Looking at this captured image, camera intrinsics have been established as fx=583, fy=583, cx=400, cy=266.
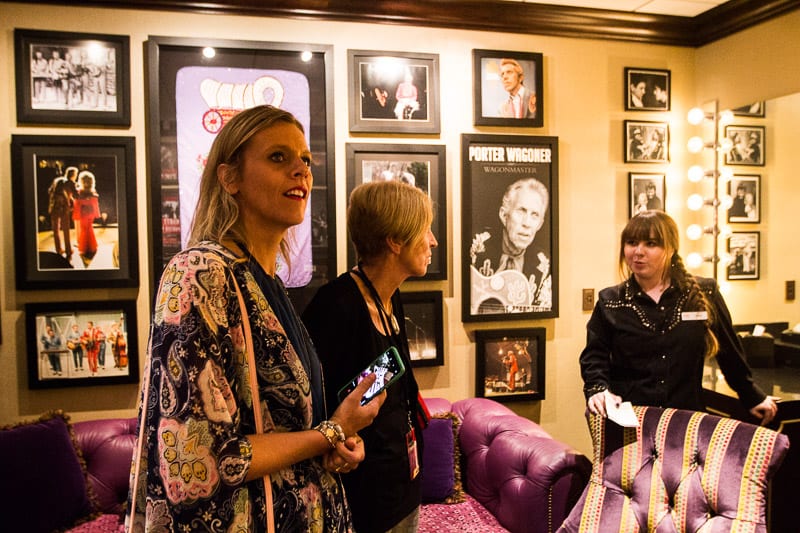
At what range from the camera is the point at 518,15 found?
3.23 meters

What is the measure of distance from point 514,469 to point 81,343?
2.10m

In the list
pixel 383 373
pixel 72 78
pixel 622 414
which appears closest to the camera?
pixel 383 373

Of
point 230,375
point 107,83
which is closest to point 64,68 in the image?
point 107,83

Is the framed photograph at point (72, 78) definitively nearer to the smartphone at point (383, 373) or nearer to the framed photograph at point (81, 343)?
the framed photograph at point (81, 343)

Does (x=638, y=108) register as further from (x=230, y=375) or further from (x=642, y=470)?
(x=230, y=375)

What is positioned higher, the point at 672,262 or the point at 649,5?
the point at 649,5

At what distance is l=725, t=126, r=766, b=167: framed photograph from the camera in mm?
3264

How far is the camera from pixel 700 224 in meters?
3.58

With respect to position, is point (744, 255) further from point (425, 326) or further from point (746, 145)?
point (425, 326)

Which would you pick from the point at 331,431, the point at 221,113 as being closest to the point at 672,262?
the point at 331,431

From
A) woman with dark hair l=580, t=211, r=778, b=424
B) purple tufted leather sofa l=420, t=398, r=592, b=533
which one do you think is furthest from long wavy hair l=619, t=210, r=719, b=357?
purple tufted leather sofa l=420, t=398, r=592, b=533

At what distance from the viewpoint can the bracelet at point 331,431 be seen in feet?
3.68

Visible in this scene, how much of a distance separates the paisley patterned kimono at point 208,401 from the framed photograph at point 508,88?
242 centimetres

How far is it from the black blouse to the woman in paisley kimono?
150cm
